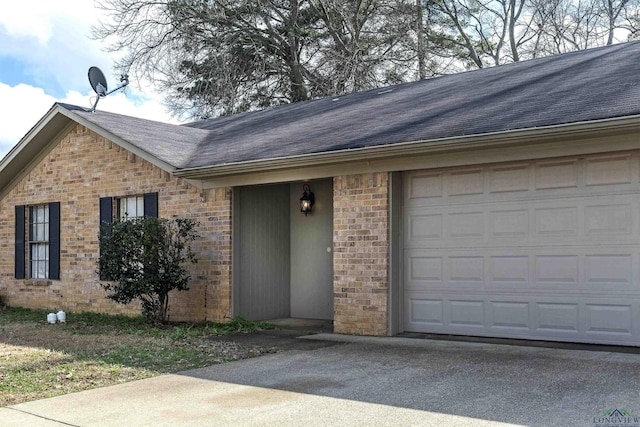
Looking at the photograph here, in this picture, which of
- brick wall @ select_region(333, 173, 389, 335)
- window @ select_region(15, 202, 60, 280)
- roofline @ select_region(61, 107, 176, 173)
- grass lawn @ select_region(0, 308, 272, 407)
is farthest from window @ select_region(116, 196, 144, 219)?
brick wall @ select_region(333, 173, 389, 335)

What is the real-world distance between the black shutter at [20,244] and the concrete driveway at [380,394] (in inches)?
327

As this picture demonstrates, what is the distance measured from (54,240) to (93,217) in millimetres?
1244

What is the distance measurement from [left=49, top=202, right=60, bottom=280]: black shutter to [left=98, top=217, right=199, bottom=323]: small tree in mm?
2769

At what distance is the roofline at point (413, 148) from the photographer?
24.2ft

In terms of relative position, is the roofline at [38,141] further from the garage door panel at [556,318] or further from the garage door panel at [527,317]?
the garage door panel at [556,318]

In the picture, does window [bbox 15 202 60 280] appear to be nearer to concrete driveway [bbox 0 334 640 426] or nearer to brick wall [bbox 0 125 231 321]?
brick wall [bbox 0 125 231 321]

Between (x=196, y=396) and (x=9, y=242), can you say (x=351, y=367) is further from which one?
(x=9, y=242)

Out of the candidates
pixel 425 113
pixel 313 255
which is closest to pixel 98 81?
pixel 313 255

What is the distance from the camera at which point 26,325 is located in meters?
11.8

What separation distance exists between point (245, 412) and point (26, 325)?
7.42 m

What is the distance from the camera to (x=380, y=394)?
6141 millimetres

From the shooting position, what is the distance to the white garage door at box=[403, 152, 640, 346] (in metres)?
7.98

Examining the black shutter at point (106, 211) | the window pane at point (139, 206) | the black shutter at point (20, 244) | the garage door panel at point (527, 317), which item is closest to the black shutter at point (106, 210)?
the black shutter at point (106, 211)

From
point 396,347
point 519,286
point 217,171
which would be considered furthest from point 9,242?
point 519,286
